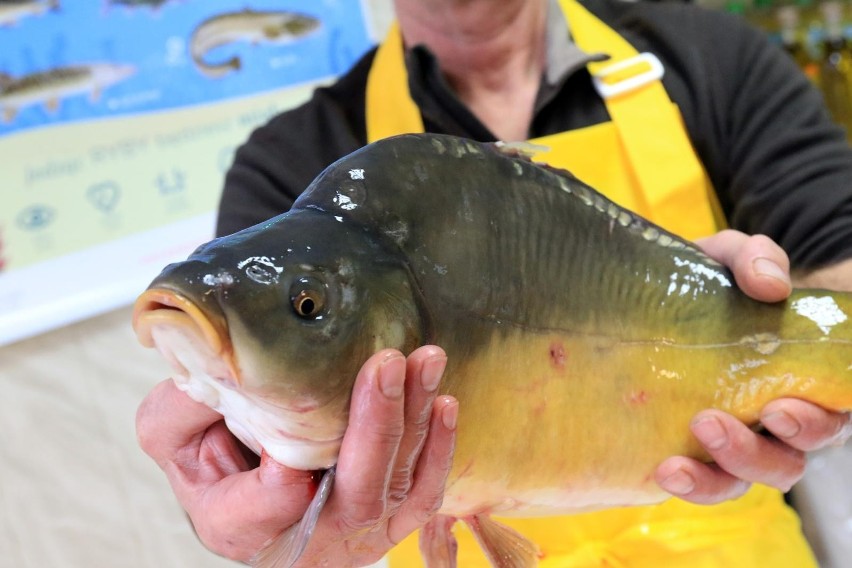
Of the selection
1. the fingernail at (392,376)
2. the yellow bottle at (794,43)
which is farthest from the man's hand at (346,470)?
the yellow bottle at (794,43)

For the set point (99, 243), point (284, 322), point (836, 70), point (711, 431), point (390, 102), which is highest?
point (284, 322)

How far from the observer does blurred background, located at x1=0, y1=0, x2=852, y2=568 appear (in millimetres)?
1114

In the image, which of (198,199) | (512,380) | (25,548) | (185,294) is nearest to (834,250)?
(512,380)

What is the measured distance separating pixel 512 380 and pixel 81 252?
3.05 ft

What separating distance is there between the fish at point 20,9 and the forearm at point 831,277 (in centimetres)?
117

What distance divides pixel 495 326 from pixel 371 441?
116 millimetres

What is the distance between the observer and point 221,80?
4.41 feet

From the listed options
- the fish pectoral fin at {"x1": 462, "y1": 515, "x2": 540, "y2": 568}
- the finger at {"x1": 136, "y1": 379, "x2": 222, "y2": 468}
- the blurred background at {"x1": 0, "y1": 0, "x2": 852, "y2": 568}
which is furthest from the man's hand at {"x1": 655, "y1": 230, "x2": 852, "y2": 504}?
the blurred background at {"x1": 0, "y1": 0, "x2": 852, "y2": 568}

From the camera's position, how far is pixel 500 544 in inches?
21.7

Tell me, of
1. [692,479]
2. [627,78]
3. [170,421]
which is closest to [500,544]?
[692,479]

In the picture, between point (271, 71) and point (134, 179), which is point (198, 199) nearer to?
point (134, 179)

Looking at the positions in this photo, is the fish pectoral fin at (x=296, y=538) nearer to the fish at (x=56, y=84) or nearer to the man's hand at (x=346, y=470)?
the man's hand at (x=346, y=470)

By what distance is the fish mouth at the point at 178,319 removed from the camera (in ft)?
1.14

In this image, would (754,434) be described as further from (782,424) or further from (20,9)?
(20,9)
